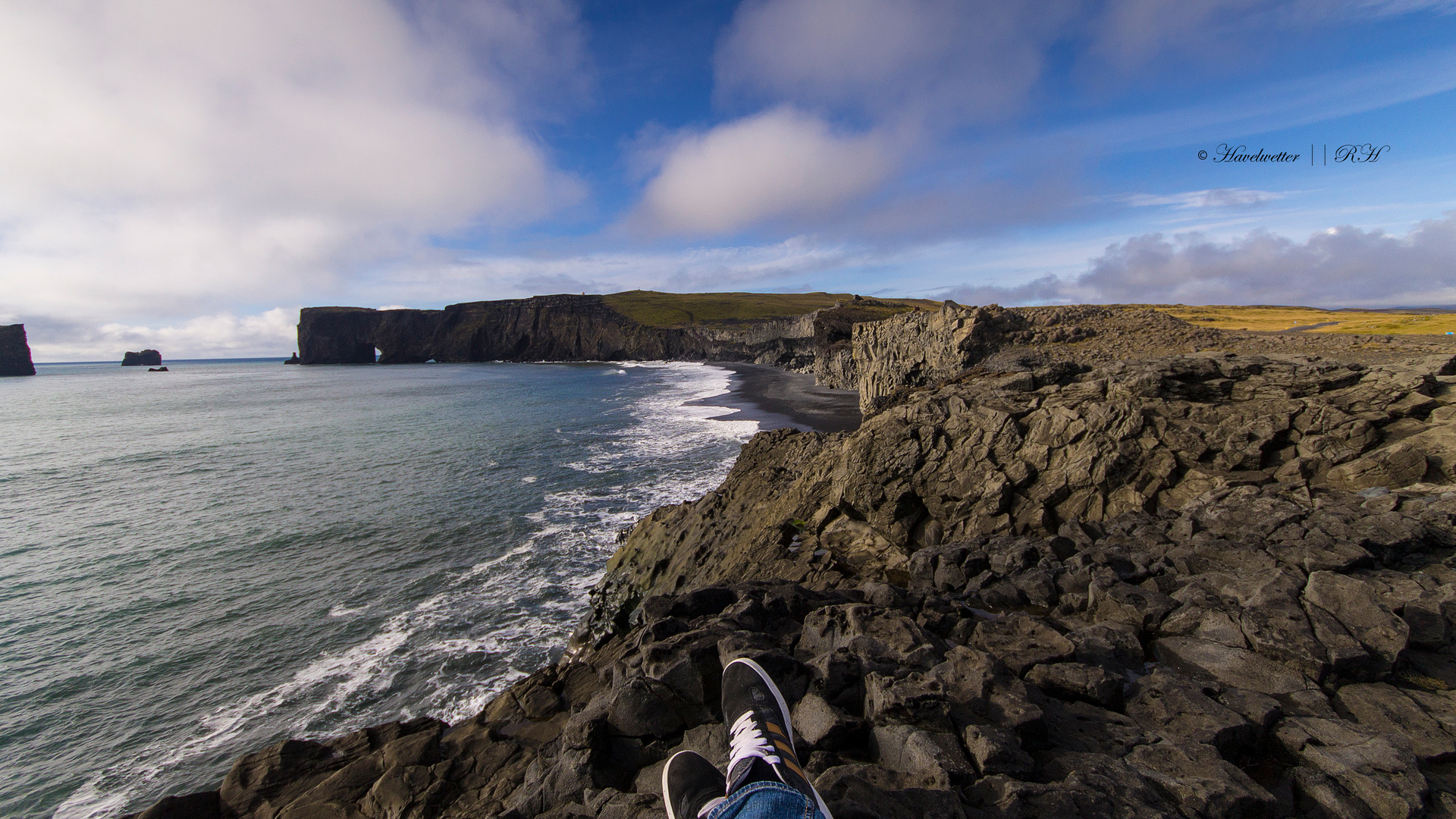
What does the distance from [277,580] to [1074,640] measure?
79.3ft

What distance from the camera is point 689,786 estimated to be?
4.04 metres

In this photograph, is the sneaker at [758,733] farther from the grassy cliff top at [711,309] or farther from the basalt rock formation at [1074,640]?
the grassy cliff top at [711,309]

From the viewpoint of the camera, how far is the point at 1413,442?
9336 mm

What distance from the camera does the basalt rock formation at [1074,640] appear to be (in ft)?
14.0

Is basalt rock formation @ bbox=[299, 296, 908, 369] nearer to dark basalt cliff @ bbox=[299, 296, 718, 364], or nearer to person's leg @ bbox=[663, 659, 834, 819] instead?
dark basalt cliff @ bbox=[299, 296, 718, 364]

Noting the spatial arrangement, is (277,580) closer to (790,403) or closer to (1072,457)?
(1072,457)

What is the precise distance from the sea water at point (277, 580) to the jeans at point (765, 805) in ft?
36.7

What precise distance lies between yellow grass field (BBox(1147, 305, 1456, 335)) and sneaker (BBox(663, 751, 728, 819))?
42822mm

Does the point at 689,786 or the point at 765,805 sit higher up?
the point at 765,805

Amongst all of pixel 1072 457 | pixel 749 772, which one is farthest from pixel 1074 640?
pixel 1072 457

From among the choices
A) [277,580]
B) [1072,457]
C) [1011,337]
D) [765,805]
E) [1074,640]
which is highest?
[1011,337]

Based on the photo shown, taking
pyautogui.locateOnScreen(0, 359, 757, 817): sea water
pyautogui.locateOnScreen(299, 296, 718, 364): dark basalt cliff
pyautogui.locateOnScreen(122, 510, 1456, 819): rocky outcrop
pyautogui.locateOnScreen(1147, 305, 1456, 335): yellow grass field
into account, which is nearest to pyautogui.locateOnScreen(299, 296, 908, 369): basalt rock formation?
pyautogui.locateOnScreen(299, 296, 718, 364): dark basalt cliff

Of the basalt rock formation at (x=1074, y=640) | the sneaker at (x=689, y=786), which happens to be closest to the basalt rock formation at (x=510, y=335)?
the basalt rock formation at (x=1074, y=640)

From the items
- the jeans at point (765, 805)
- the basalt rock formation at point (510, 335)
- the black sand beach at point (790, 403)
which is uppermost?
the basalt rock formation at point (510, 335)
